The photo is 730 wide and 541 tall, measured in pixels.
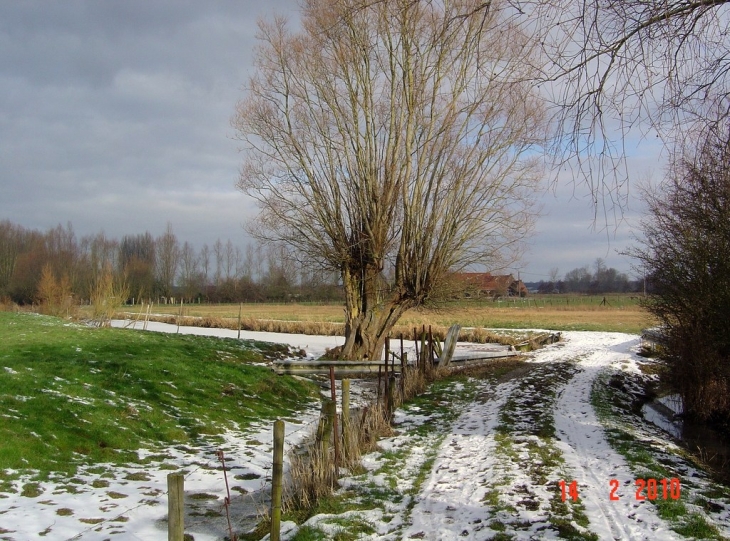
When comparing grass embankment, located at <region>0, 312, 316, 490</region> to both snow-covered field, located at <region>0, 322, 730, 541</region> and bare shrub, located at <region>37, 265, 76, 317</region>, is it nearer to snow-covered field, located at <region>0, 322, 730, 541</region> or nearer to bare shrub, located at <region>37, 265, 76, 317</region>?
snow-covered field, located at <region>0, 322, 730, 541</region>

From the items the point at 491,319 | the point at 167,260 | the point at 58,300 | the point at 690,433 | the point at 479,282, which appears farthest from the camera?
the point at 167,260

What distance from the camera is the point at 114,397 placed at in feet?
31.6

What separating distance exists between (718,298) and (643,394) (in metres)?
5.09

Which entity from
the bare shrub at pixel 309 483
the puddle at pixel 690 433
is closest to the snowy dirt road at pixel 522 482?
the bare shrub at pixel 309 483

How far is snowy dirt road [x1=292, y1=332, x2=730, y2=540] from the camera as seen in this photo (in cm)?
499

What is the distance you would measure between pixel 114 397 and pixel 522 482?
7.01 metres

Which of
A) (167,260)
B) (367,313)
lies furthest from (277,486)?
(167,260)

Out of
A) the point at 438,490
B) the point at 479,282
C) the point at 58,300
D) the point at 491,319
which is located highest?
the point at 479,282

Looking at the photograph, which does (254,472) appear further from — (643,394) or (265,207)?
(643,394)

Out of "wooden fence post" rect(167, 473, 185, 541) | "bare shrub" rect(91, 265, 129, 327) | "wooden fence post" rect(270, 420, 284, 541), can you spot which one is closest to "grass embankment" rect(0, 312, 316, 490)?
"wooden fence post" rect(270, 420, 284, 541)

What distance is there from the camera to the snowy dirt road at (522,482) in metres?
4.99

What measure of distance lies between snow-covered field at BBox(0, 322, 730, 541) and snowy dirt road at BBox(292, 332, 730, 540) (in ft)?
0.06

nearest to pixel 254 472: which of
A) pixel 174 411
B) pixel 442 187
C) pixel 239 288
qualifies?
pixel 174 411

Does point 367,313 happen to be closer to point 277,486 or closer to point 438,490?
point 438,490
